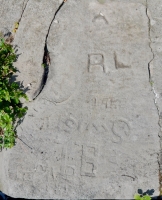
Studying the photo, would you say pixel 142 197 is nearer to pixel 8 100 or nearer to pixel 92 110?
pixel 92 110

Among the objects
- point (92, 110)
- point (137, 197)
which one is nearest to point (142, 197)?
point (137, 197)

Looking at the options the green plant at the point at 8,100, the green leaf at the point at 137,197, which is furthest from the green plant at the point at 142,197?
the green plant at the point at 8,100

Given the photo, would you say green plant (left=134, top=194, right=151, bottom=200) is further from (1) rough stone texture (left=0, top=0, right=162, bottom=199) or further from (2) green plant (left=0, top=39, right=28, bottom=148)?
(2) green plant (left=0, top=39, right=28, bottom=148)

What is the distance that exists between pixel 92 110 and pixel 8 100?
2.49 ft

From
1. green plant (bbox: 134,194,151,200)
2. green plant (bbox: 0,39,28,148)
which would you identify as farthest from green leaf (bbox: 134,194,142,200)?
green plant (bbox: 0,39,28,148)

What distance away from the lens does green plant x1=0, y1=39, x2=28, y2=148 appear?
125 inches

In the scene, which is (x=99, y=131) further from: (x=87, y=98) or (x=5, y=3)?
(x=5, y=3)

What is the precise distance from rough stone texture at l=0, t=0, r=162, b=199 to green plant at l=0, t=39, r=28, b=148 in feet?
0.28

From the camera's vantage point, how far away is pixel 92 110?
3.17m

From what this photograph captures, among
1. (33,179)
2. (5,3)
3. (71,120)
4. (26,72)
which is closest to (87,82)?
(71,120)

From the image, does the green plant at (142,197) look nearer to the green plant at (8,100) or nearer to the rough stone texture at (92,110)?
the rough stone texture at (92,110)

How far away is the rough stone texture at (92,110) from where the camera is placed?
3033 mm

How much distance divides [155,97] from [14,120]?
1284mm

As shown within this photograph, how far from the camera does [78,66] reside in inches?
129
